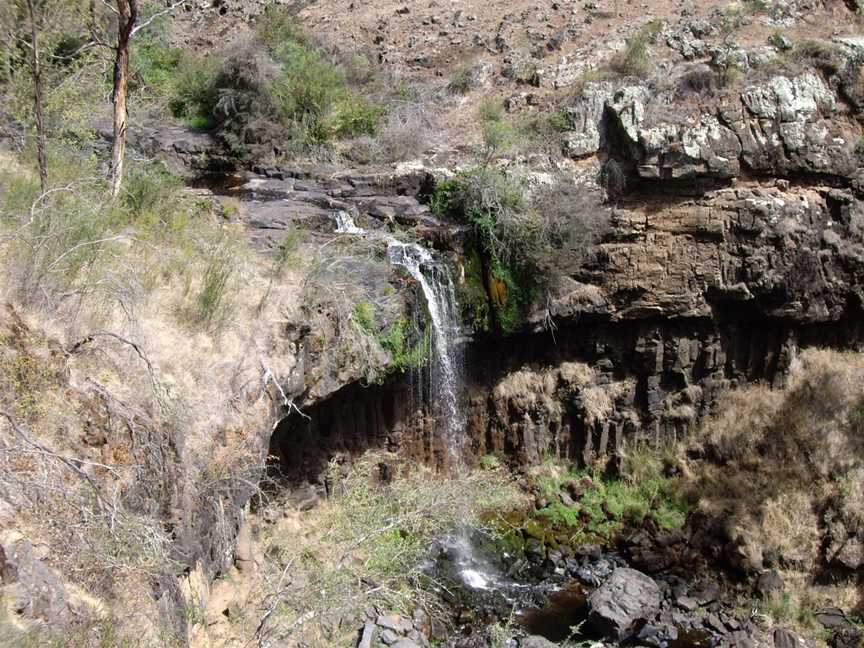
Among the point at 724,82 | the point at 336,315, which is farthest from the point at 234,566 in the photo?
the point at 724,82

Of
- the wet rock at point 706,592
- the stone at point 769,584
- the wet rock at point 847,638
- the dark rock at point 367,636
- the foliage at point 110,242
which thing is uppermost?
the foliage at point 110,242

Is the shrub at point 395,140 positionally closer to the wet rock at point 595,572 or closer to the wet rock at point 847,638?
the wet rock at point 595,572

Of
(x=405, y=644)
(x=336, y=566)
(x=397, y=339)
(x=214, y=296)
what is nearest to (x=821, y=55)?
(x=397, y=339)

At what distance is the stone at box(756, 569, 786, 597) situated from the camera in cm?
1195

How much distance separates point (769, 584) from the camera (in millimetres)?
11992

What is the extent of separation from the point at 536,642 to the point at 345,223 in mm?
8014

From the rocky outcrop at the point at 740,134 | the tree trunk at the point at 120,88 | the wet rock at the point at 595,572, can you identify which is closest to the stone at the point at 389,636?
the wet rock at the point at 595,572

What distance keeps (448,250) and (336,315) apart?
333cm

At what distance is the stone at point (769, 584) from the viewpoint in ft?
39.2

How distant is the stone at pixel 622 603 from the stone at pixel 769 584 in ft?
5.65

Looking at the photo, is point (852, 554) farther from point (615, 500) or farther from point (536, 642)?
point (536, 642)

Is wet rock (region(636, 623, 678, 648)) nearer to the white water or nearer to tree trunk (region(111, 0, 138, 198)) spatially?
the white water

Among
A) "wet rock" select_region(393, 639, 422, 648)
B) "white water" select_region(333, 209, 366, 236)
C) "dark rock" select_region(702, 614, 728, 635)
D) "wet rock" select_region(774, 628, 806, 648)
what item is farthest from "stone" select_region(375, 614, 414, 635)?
"white water" select_region(333, 209, 366, 236)

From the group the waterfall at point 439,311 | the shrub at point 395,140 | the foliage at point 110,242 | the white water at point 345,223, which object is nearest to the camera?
the foliage at point 110,242
